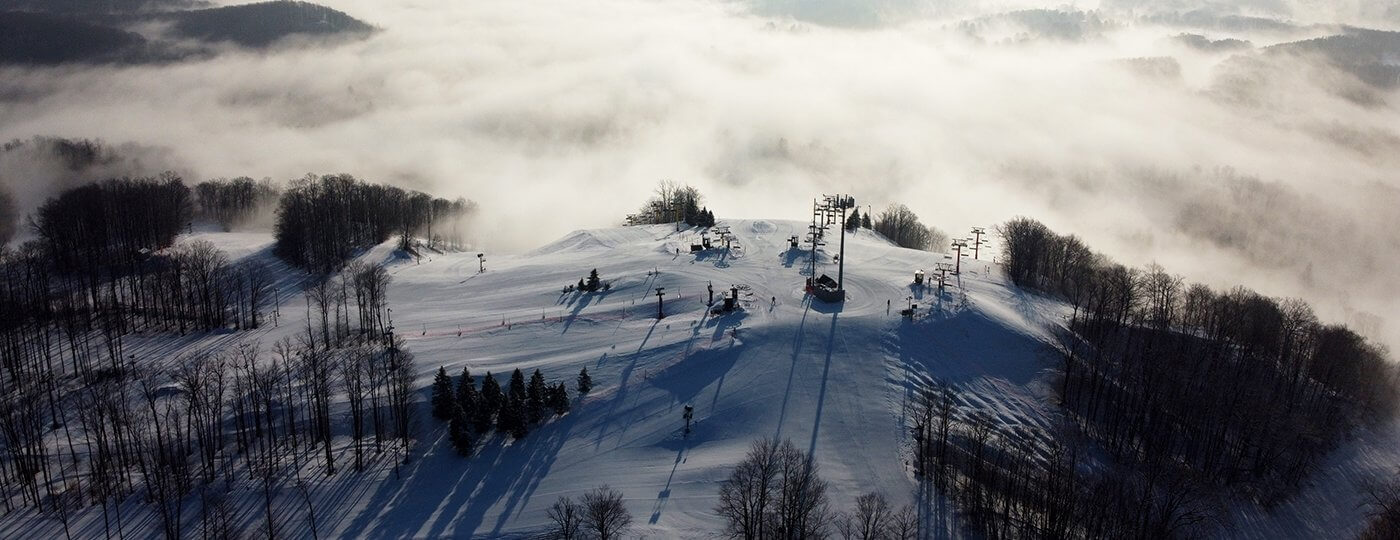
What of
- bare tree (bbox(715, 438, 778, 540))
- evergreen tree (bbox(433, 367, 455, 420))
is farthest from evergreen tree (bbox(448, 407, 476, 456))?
bare tree (bbox(715, 438, 778, 540))

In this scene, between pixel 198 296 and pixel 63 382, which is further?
pixel 198 296

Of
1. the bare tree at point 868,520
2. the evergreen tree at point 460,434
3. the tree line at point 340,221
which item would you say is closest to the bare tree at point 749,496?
the bare tree at point 868,520

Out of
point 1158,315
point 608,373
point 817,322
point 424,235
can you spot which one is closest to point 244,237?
point 424,235

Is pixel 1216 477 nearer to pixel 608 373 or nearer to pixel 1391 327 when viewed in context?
pixel 608 373

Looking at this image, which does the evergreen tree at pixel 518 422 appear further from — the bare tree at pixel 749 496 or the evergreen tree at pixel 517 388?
the bare tree at pixel 749 496

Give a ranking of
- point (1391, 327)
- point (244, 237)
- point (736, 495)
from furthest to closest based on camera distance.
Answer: point (1391, 327)
point (244, 237)
point (736, 495)

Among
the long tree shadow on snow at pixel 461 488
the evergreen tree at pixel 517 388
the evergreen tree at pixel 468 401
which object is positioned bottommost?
the long tree shadow on snow at pixel 461 488
